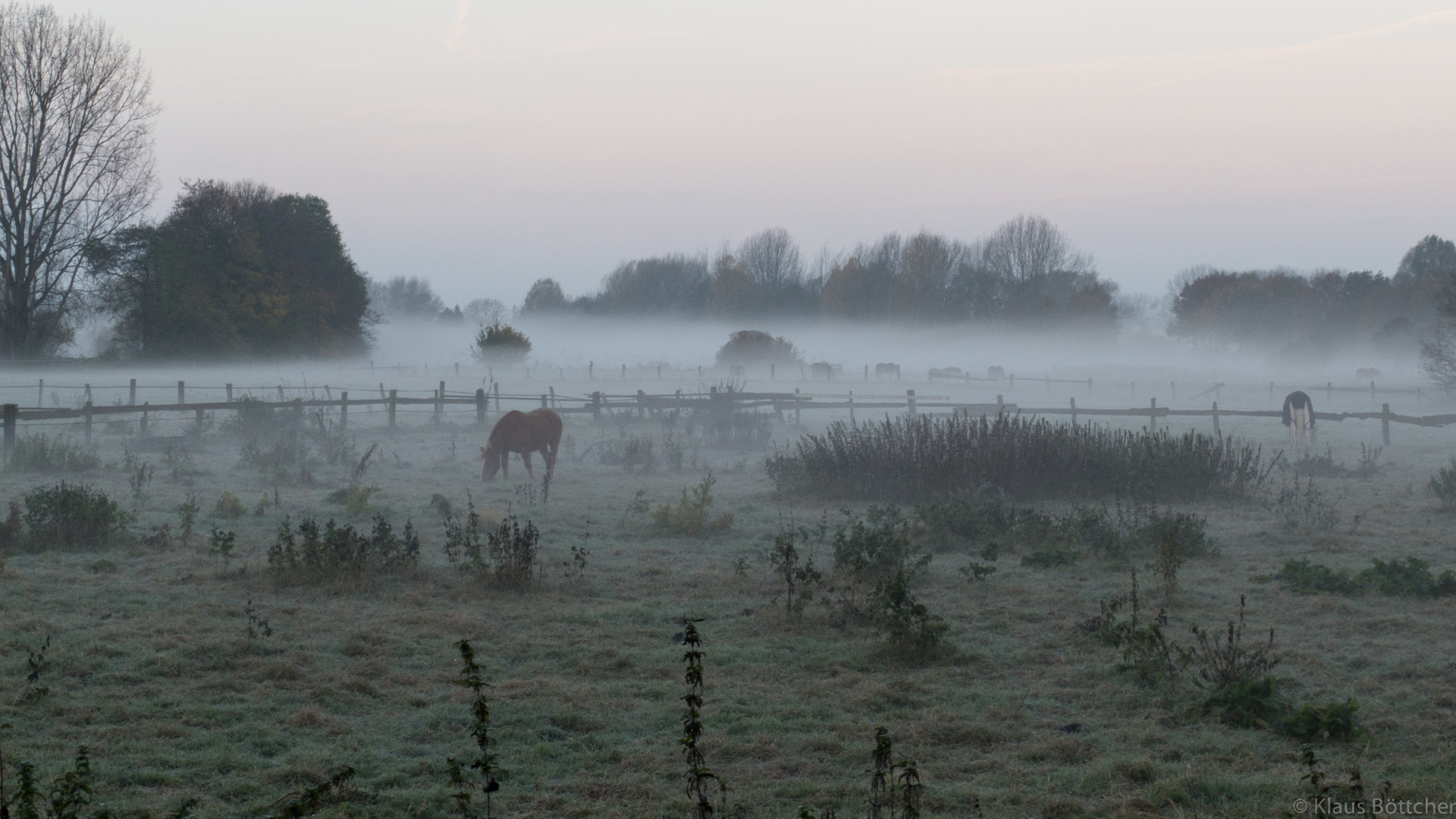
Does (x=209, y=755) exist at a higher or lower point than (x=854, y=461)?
lower

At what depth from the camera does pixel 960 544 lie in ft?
30.7

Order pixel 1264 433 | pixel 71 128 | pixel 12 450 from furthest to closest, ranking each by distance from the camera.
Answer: pixel 71 128 < pixel 1264 433 < pixel 12 450

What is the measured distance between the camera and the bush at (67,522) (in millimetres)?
8680

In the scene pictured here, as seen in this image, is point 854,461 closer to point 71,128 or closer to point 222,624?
point 222,624


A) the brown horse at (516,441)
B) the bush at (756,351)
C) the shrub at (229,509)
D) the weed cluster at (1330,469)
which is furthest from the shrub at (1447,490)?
the bush at (756,351)

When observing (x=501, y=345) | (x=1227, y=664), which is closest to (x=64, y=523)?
(x=1227, y=664)

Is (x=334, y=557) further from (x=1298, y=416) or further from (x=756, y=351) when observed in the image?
(x=756, y=351)

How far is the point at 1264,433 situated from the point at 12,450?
24.6m

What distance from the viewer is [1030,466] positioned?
12.0 m

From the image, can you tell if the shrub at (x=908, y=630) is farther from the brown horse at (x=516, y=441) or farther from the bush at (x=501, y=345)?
the bush at (x=501, y=345)

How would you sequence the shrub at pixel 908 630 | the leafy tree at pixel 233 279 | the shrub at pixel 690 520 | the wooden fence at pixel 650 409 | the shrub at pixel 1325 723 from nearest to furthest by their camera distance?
1. the shrub at pixel 1325 723
2. the shrub at pixel 908 630
3. the shrub at pixel 690 520
4. the wooden fence at pixel 650 409
5. the leafy tree at pixel 233 279

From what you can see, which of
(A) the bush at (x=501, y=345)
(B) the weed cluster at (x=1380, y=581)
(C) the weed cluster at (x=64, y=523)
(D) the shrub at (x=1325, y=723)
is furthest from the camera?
(A) the bush at (x=501, y=345)

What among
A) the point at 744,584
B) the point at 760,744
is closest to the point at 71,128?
the point at 744,584

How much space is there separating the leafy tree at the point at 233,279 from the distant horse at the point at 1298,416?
32318 millimetres
